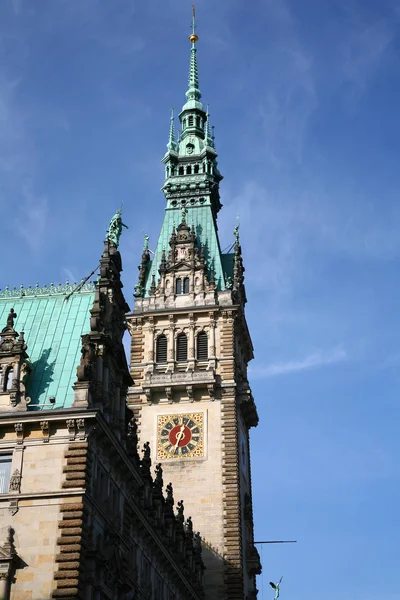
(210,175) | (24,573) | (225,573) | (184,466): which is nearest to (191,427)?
(184,466)

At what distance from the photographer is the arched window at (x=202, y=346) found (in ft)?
238

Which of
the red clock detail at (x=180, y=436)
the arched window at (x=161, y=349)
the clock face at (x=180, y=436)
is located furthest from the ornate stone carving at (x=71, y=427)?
the arched window at (x=161, y=349)

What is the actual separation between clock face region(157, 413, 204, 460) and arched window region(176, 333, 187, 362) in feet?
15.9

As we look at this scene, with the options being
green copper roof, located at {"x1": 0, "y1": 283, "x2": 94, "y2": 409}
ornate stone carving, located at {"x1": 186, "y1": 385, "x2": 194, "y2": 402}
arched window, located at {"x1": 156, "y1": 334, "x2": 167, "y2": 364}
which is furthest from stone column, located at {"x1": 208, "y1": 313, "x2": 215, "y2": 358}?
green copper roof, located at {"x1": 0, "y1": 283, "x2": 94, "y2": 409}

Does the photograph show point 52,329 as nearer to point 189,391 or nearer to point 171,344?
point 189,391

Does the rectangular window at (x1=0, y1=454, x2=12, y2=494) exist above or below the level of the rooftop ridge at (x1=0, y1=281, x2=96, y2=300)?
below

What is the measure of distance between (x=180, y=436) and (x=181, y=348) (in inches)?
292

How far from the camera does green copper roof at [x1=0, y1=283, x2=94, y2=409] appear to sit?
42094 mm

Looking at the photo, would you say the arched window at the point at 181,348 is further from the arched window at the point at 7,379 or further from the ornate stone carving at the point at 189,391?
the arched window at the point at 7,379

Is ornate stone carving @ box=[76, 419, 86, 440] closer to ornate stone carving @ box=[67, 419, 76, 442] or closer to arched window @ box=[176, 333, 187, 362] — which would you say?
ornate stone carving @ box=[67, 419, 76, 442]

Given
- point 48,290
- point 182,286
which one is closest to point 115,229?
point 48,290

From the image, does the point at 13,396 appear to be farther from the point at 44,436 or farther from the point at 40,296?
the point at 40,296

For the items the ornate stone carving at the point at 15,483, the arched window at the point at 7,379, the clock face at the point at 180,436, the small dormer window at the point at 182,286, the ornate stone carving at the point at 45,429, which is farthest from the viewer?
the small dormer window at the point at 182,286

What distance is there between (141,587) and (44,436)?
1112cm
